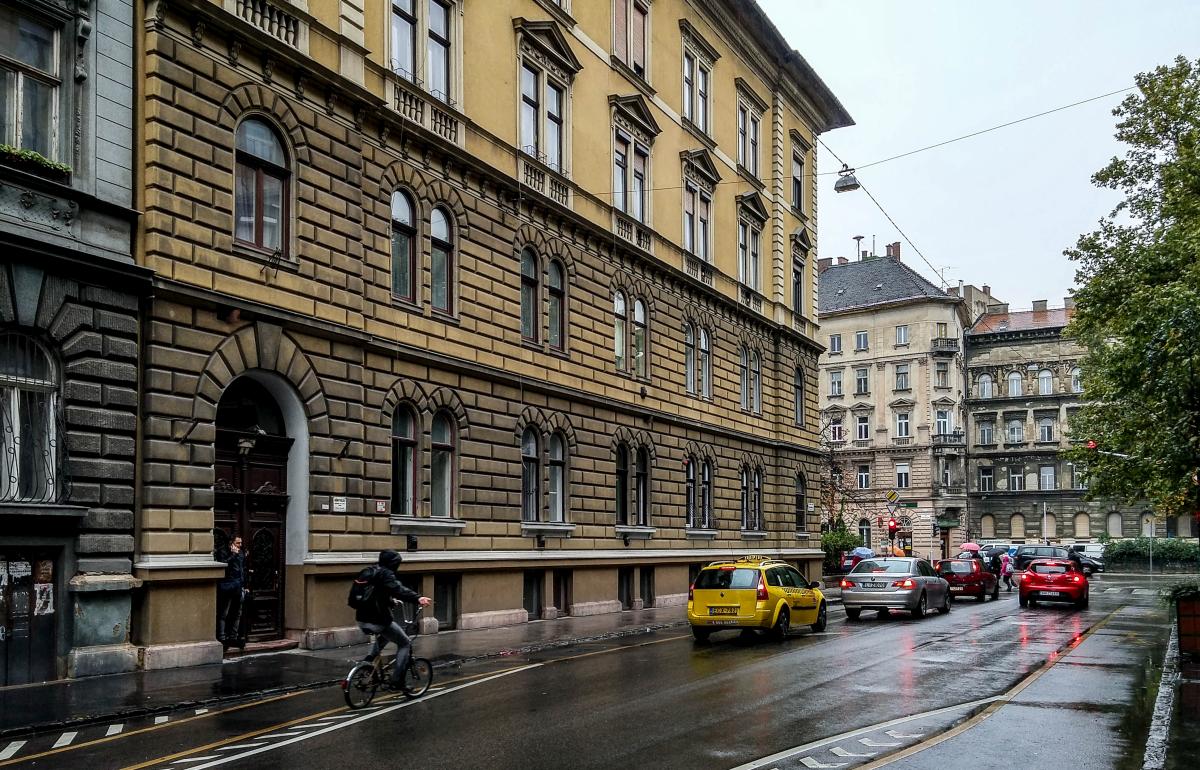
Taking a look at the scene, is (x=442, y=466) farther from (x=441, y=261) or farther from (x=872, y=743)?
(x=872, y=743)

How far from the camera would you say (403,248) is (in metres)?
23.6

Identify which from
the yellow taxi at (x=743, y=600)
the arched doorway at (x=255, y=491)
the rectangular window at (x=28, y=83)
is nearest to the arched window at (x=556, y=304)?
the yellow taxi at (x=743, y=600)

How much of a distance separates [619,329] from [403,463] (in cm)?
1050

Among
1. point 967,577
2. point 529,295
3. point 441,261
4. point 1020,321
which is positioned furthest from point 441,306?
point 1020,321

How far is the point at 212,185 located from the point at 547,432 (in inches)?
456

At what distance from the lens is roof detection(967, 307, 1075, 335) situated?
323 feet

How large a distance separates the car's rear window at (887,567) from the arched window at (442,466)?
11.5 m

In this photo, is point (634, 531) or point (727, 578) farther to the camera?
point (634, 531)

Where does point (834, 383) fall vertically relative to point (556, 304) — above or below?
above

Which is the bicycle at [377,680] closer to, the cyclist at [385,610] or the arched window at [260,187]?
the cyclist at [385,610]

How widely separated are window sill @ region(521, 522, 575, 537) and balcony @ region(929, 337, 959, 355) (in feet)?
227

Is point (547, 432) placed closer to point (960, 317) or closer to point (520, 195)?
point (520, 195)

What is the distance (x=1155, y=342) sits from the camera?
20250 mm

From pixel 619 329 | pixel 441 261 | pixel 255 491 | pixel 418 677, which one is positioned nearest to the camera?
pixel 418 677
